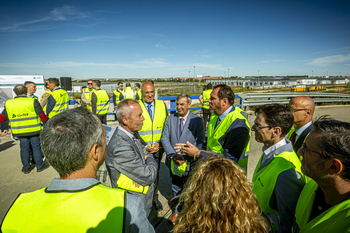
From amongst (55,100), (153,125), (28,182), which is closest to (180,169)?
(153,125)

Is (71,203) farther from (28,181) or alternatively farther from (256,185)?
(28,181)

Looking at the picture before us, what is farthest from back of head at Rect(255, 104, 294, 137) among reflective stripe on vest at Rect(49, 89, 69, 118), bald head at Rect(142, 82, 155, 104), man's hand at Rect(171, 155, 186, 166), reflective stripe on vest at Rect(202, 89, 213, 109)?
reflective stripe on vest at Rect(49, 89, 69, 118)

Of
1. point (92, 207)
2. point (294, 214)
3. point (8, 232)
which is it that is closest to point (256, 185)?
point (294, 214)

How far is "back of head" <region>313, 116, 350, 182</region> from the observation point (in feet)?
3.48

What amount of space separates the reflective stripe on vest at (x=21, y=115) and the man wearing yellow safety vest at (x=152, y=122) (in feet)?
9.70

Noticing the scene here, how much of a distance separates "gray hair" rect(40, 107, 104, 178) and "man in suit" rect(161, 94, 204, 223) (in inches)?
74.0

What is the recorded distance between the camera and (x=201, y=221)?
1.05 m

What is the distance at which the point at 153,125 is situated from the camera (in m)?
3.30

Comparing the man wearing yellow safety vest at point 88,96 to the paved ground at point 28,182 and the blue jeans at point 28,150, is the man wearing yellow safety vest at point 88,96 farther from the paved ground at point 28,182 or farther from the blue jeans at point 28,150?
the blue jeans at point 28,150

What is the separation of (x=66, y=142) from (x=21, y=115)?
171 inches

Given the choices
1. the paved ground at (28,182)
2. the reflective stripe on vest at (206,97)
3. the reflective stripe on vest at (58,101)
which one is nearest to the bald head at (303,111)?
the paved ground at (28,182)

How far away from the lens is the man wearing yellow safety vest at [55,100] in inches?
208

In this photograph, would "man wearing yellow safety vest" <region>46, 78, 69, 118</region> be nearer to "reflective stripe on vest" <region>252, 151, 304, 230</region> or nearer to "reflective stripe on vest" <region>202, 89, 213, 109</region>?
A: "reflective stripe on vest" <region>202, 89, 213, 109</region>

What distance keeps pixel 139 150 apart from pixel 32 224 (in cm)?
124
